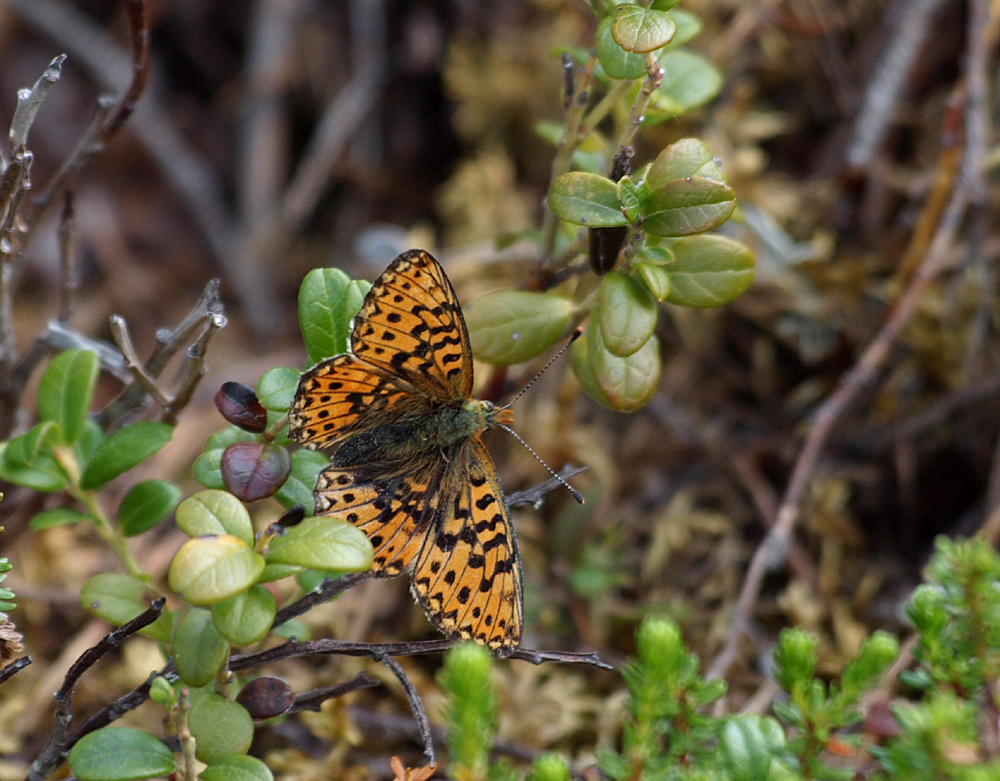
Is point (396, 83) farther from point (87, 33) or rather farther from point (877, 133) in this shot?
point (877, 133)

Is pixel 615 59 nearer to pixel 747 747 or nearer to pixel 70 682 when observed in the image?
pixel 747 747

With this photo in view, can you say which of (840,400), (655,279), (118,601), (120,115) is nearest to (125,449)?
(118,601)

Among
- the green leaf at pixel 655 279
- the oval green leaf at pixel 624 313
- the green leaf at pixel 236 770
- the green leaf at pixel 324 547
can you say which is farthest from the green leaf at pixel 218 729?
the green leaf at pixel 655 279

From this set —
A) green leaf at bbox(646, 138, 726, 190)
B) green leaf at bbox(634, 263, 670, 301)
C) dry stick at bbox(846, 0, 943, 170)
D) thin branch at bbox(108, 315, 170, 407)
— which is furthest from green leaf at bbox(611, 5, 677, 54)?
dry stick at bbox(846, 0, 943, 170)

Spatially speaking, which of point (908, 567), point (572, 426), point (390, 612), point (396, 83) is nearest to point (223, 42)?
point (396, 83)

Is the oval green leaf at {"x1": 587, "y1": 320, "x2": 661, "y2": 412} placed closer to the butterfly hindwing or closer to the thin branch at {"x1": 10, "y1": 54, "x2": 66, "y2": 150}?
the butterfly hindwing

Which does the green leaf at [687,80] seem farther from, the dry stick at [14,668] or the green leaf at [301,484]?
the dry stick at [14,668]
